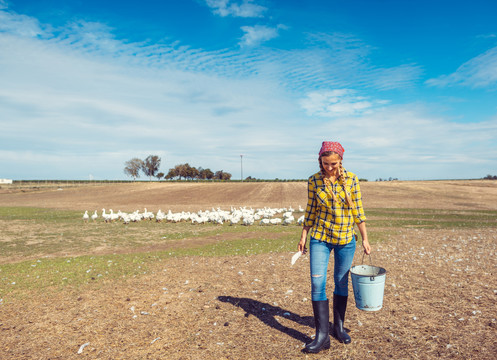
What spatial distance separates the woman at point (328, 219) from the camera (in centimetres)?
519

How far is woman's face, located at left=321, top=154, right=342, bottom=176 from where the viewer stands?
5137mm

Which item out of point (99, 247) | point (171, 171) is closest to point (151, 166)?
point (171, 171)

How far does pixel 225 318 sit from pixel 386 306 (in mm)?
3709

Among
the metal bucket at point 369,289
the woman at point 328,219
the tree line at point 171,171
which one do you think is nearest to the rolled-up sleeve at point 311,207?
the woman at point 328,219

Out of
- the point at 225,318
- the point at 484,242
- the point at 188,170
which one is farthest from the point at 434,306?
the point at 188,170

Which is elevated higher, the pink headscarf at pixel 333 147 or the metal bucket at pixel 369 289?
the pink headscarf at pixel 333 147

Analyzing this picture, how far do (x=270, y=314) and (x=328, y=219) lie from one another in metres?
3.09

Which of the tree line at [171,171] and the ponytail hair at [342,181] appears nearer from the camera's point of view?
the ponytail hair at [342,181]

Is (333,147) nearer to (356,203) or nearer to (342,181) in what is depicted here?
(342,181)

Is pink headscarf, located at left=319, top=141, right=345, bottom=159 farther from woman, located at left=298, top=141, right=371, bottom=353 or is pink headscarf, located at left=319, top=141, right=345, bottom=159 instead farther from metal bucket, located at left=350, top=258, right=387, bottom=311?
metal bucket, located at left=350, top=258, right=387, bottom=311

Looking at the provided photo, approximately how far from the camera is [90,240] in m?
17.6

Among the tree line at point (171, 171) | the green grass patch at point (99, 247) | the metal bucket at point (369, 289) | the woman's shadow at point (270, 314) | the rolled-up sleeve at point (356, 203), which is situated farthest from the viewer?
the tree line at point (171, 171)

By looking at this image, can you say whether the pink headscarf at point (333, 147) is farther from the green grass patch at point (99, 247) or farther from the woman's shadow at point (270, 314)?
the green grass patch at point (99, 247)

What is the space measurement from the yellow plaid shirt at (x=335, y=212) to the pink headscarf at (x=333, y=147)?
36 centimetres
